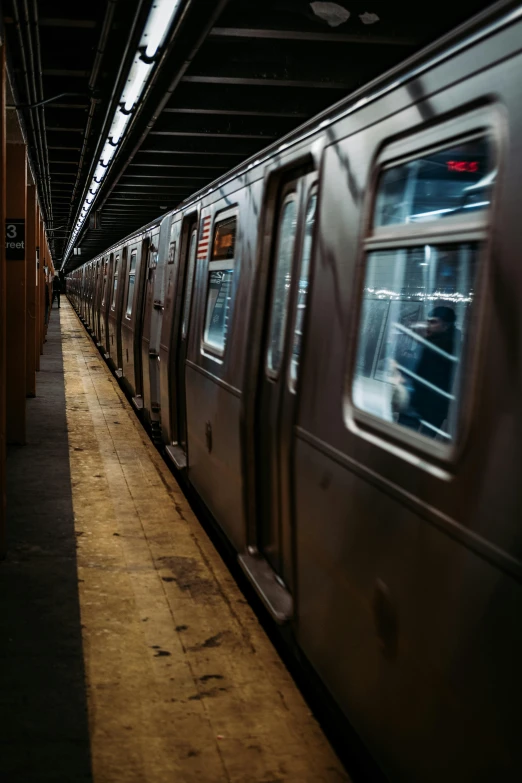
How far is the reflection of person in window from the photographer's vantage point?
94.4 inches

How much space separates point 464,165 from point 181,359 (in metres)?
5.40

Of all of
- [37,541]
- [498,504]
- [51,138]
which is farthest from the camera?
[51,138]

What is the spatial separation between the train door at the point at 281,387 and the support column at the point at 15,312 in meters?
4.66

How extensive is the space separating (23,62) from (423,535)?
6046 mm

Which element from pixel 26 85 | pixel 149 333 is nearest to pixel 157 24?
A: pixel 26 85

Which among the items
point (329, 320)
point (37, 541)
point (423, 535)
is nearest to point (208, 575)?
point (37, 541)

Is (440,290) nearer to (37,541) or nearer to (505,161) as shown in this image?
(505,161)

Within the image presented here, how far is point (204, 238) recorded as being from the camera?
21.2ft

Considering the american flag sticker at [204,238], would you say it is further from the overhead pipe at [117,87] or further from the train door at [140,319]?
the train door at [140,319]

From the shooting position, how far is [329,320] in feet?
10.9

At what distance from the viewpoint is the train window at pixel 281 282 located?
4.34 m

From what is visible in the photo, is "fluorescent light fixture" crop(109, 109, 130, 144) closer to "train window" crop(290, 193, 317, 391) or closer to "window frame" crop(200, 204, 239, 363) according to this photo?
"window frame" crop(200, 204, 239, 363)

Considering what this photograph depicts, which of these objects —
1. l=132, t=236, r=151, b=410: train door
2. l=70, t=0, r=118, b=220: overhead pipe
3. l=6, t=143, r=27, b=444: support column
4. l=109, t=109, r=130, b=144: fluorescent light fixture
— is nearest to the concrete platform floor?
l=6, t=143, r=27, b=444: support column

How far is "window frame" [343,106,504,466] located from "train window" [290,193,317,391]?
766mm
